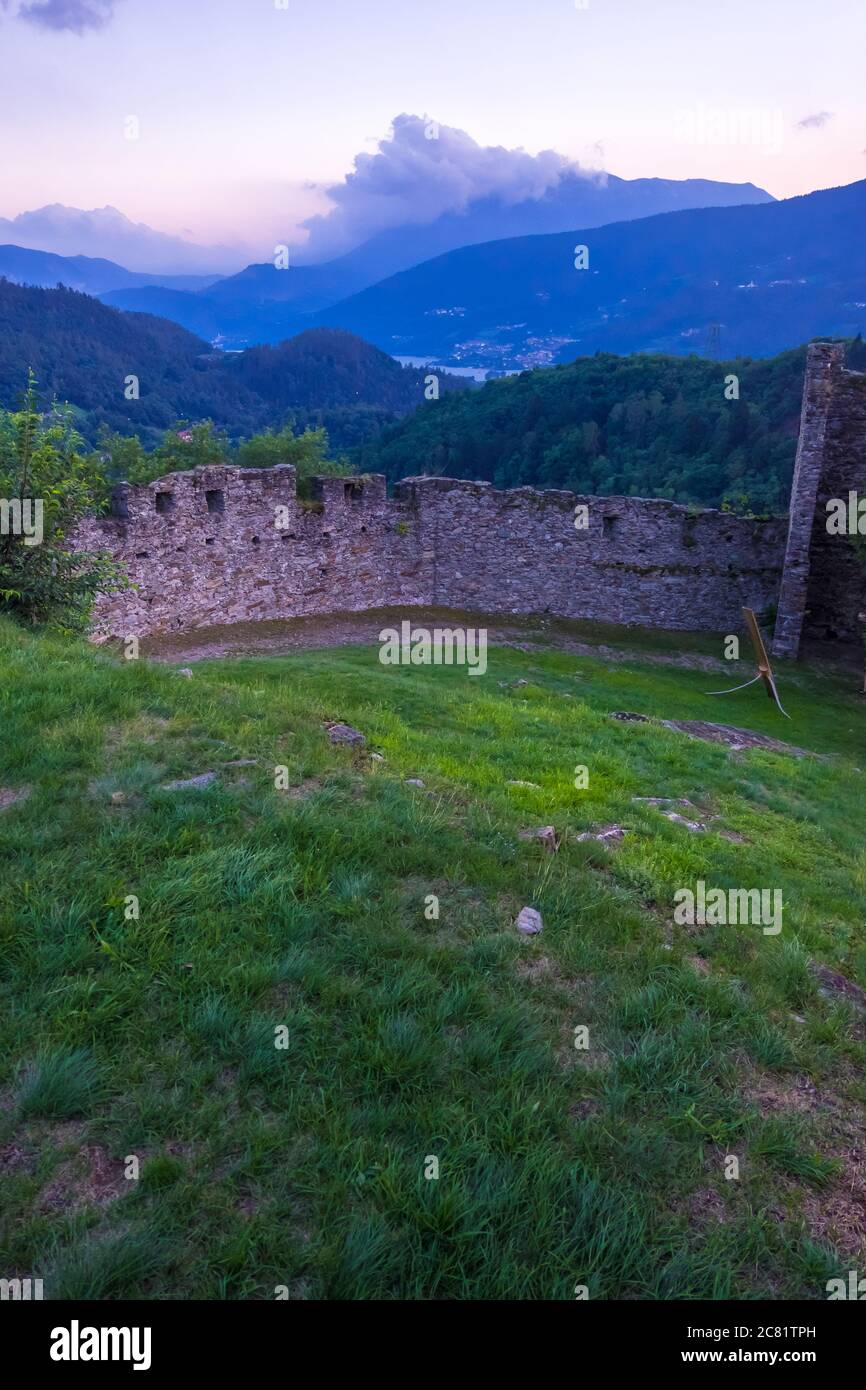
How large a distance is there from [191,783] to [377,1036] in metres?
2.67

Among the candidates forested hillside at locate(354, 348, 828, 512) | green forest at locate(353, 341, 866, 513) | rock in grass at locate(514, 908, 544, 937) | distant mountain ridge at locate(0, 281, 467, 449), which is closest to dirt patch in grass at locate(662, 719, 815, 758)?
rock in grass at locate(514, 908, 544, 937)

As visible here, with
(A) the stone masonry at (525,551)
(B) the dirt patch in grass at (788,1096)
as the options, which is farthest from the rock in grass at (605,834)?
(A) the stone masonry at (525,551)

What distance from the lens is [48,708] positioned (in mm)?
6453

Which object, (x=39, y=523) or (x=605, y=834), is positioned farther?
(x=39, y=523)

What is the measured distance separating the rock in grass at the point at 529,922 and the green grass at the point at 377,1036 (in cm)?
12

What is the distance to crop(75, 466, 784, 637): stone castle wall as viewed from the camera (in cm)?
1873

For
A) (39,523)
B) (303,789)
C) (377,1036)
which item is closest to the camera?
(377,1036)

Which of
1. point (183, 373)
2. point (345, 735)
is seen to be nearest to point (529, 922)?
point (345, 735)

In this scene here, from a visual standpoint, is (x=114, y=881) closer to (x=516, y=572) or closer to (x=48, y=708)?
(x=48, y=708)

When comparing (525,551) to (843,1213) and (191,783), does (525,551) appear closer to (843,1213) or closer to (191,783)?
(191,783)

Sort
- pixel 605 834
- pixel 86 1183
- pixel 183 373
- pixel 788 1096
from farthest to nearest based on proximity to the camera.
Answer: pixel 183 373 < pixel 605 834 < pixel 788 1096 < pixel 86 1183

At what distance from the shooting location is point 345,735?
25.1ft

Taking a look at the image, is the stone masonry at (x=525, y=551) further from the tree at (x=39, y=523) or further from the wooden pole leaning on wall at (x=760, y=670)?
the tree at (x=39, y=523)

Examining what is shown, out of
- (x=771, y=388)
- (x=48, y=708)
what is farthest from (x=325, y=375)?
(x=48, y=708)
